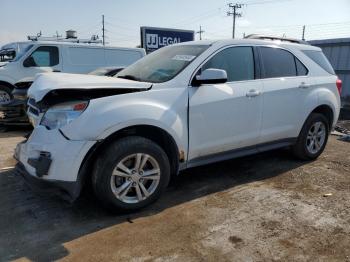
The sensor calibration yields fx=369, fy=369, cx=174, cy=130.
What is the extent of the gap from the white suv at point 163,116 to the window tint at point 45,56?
6334mm

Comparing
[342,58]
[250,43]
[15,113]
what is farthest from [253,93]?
[342,58]

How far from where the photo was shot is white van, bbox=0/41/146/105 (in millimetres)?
9750

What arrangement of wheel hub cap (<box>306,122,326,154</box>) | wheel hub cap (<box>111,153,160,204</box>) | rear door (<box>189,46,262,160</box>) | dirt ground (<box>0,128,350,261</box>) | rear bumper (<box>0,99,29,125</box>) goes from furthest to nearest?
rear bumper (<box>0,99,29,125</box>) → wheel hub cap (<box>306,122,326,154</box>) → rear door (<box>189,46,262,160</box>) → wheel hub cap (<box>111,153,160,204</box>) → dirt ground (<box>0,128,350,261</box>)

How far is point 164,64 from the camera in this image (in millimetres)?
4336

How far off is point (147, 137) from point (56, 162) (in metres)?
0.97

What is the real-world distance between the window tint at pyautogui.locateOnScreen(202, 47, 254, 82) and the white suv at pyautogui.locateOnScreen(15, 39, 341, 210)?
0.04ft

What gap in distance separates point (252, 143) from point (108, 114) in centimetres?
204

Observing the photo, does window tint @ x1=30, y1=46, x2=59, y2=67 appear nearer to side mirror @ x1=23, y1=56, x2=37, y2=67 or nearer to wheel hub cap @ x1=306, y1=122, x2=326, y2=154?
side mirror @ x1=23, y1=56, x2=37, y2=67

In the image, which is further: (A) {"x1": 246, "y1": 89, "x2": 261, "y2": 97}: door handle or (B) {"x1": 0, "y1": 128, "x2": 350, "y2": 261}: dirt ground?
(A) {"x1": 246, "y1": 89, "x2": 261, "y2": 97}: door handle


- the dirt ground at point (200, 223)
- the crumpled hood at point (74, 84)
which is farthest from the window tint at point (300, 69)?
the crumpled hood at point (74, 84)

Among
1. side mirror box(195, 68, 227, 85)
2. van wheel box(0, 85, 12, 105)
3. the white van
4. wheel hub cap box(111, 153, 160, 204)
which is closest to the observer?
wheel hub cap box(111, 153, 160, 204)

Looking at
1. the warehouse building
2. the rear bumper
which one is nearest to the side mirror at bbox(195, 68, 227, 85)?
the rear bumper

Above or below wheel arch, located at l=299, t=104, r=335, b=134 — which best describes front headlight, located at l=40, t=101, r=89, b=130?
above

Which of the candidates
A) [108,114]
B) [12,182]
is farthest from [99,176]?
[12,182]
